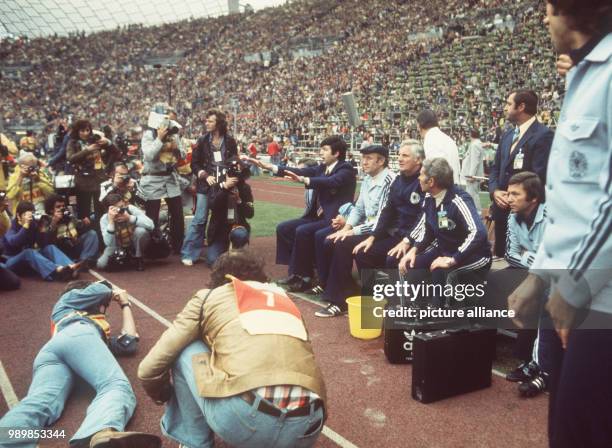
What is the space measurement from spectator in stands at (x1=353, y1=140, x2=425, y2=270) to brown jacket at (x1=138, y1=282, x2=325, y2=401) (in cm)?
259

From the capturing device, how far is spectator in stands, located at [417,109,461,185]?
569 centimetres

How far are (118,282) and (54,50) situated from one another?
52554 millimetres

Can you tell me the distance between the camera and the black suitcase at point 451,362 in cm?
333

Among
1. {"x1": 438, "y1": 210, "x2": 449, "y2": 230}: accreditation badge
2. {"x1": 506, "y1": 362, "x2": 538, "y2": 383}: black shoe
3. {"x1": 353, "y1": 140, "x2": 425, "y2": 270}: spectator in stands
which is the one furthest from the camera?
{"x1": 353, "y1": 140, "x2": 425, "y2": 270}: spectator in stands

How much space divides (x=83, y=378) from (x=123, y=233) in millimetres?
3770

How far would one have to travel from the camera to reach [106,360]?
3.19 meters

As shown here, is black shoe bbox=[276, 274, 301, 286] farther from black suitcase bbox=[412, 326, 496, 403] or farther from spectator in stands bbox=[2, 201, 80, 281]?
black suitcase bbox=[412, 326, 496, 403]

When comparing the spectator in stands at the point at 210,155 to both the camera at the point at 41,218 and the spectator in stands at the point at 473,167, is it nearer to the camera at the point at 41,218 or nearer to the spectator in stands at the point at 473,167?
the camera at the point at 41,218

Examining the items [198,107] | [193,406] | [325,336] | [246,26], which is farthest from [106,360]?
[246,26]

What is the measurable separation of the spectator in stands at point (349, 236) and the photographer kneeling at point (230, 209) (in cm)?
147

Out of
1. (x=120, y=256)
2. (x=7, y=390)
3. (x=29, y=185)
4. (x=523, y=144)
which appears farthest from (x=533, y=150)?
(x=29, y=185)

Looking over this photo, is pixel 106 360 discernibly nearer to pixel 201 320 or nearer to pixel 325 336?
pixel 201 320

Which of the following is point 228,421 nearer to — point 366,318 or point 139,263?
point 366,318

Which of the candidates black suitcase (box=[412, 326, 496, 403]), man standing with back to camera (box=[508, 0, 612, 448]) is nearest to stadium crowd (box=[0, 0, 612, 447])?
man standing with back to camera (box=[508, 0, 612, 448])
